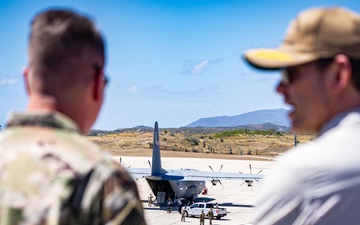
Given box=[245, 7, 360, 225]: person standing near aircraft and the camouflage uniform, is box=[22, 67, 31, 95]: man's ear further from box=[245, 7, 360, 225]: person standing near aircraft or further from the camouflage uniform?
box=[245, 7, 360, 225]: person standing near aircraft

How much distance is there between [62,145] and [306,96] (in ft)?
4.56

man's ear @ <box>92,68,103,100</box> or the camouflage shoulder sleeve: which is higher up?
man's ear @ <box>92,68,103,100</box>

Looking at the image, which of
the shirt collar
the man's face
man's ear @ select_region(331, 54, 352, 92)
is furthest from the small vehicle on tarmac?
the shirt collar

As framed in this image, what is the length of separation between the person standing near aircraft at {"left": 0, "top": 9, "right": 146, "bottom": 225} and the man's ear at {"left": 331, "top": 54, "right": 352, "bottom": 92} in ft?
3.89

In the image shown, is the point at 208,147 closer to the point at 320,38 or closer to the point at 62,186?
the point at 320,38

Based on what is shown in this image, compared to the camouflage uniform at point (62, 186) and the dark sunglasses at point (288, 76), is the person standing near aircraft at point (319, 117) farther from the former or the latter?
the camouflage uniform at point (62, 186)

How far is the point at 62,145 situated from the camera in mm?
2236

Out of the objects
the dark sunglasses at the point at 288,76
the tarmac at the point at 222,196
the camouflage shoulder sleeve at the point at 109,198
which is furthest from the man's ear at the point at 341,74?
the tarmac at the point at 222,196

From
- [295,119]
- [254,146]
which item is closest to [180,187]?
[295,119]

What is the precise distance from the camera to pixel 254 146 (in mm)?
122562

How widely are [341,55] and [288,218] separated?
2.79 feet

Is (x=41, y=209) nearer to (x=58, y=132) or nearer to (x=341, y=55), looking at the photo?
(x=58, y=132)

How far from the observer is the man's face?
3012 millimetres

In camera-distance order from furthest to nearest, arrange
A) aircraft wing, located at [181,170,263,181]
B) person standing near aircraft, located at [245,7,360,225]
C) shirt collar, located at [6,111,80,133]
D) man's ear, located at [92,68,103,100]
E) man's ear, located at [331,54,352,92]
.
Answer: aircraft wing, located at [181,170,263,181]
man's ear, located at [331,54,352,92]
person standing near aircraft, located at [245,7,360,225]
man's ear, located at [92,68,103,100]
shirt collar, located at [6,111,80,133]
